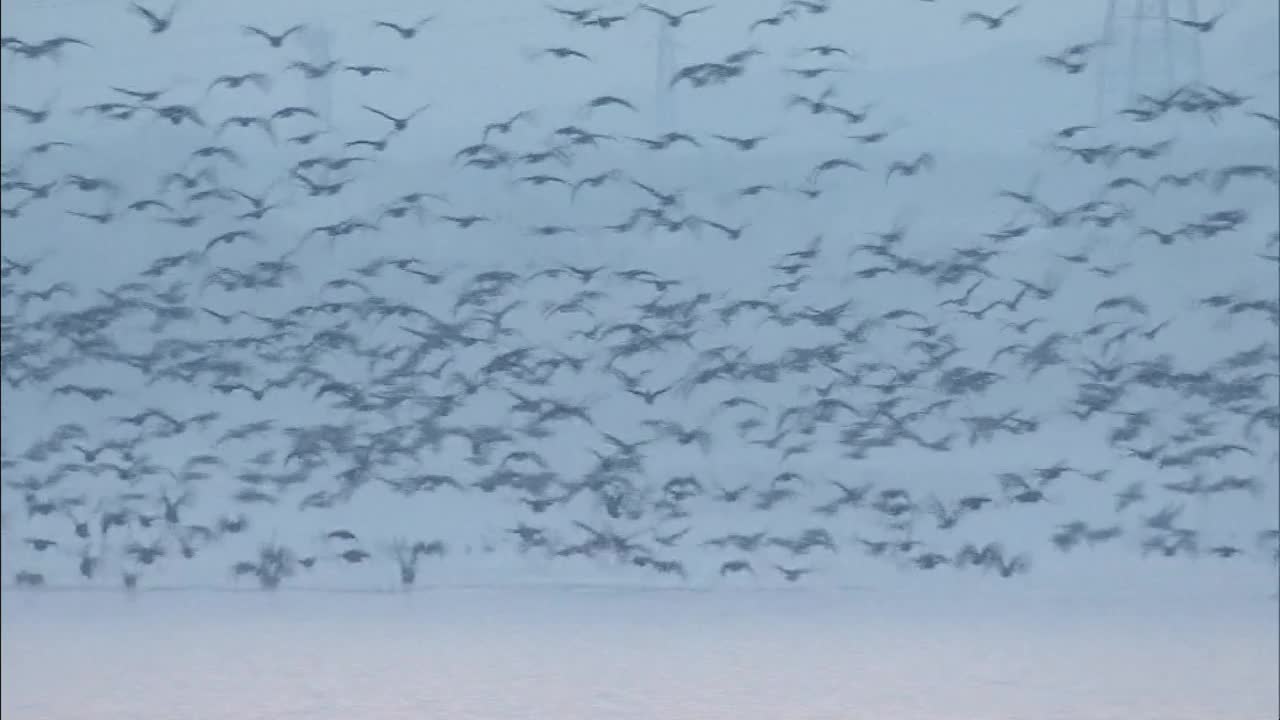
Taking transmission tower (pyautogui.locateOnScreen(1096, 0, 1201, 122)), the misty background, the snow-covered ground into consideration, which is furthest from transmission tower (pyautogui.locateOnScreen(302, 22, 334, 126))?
transmission tower (pyautogui.locateOnScreen(1096, 0, 1201, 122))

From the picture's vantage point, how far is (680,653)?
307 cm

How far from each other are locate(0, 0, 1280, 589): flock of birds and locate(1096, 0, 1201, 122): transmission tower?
27mm

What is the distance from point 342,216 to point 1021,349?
1413 millimetres

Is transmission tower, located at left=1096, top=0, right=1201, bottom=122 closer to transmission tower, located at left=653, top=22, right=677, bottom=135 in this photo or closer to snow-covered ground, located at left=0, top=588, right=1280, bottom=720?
transmission tower, located at left=653, top=22, right=677, bottom=135

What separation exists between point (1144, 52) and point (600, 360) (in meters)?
1.21

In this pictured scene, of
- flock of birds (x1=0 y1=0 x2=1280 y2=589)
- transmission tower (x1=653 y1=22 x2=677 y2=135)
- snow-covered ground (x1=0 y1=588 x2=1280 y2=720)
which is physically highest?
transmission tower (x1=653 y1=22 x2=677 y2=135)

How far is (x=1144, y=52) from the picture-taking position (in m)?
2.90

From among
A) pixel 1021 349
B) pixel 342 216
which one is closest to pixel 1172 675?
pixel 1021 349

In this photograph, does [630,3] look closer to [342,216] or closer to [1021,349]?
[342,216]

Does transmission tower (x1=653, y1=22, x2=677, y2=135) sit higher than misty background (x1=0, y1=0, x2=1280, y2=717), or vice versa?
transmission tower (x1=653, y1=22, x2=677, y2=135)

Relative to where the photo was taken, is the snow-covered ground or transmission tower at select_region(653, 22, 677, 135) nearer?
the snow-covered ground

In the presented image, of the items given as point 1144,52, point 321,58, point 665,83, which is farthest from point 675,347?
point 1144,52

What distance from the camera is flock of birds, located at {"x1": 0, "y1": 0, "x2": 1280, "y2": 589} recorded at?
294cm

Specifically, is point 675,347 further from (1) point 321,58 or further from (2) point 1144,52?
(2) point 1144,52
